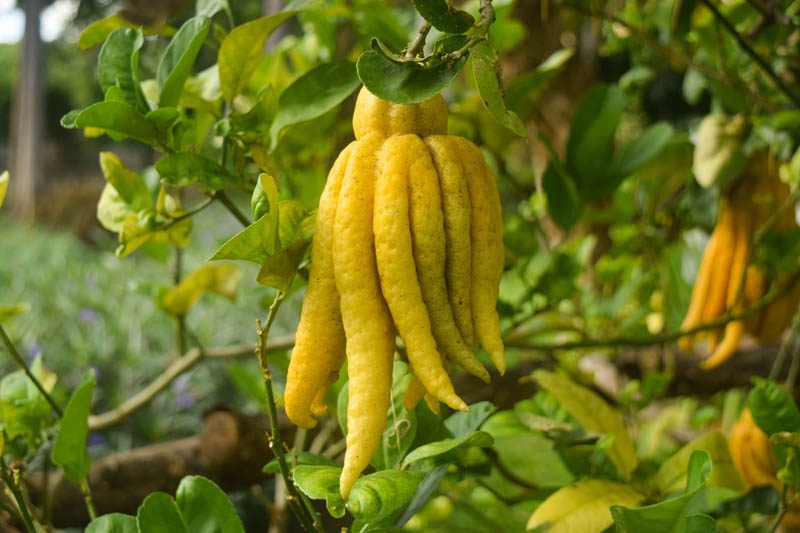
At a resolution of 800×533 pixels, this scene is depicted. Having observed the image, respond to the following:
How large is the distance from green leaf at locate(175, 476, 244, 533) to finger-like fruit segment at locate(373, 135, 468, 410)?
15 centimetres

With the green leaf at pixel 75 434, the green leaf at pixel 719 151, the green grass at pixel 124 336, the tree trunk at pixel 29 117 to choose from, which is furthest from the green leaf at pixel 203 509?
the tree trunk at pixel 29 117

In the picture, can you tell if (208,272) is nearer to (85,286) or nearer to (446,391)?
(446,391)

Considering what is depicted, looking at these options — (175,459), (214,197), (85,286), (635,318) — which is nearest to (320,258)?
(214,197)

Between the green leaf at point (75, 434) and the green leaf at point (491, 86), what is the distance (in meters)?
0.30

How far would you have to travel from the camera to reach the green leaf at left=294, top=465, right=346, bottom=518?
0.36 metres

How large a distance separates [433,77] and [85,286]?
9.29 ft

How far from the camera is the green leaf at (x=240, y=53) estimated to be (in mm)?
496

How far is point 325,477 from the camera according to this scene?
38 centimetres

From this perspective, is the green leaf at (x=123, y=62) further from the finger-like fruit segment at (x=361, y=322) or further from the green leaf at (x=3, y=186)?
the finger-like fruit segment at (x=361, y=322)

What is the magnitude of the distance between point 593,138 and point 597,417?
0.86ft

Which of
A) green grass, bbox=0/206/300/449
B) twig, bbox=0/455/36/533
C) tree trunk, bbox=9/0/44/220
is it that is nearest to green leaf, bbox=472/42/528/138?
twig, bbox=0/455/36/533

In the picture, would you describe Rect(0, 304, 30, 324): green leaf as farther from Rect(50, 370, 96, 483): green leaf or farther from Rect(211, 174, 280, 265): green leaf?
Rect(211, 174, 280, 265): green leaf

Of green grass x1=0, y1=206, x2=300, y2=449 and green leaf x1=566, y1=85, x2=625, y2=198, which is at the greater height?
green leaf x1=566, y1=85, x2=625, y2=198

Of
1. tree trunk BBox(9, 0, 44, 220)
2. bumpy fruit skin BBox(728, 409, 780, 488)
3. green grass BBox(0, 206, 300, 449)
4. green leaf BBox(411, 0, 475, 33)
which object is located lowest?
tree trunk BBox(9, 0, 44, 220)
